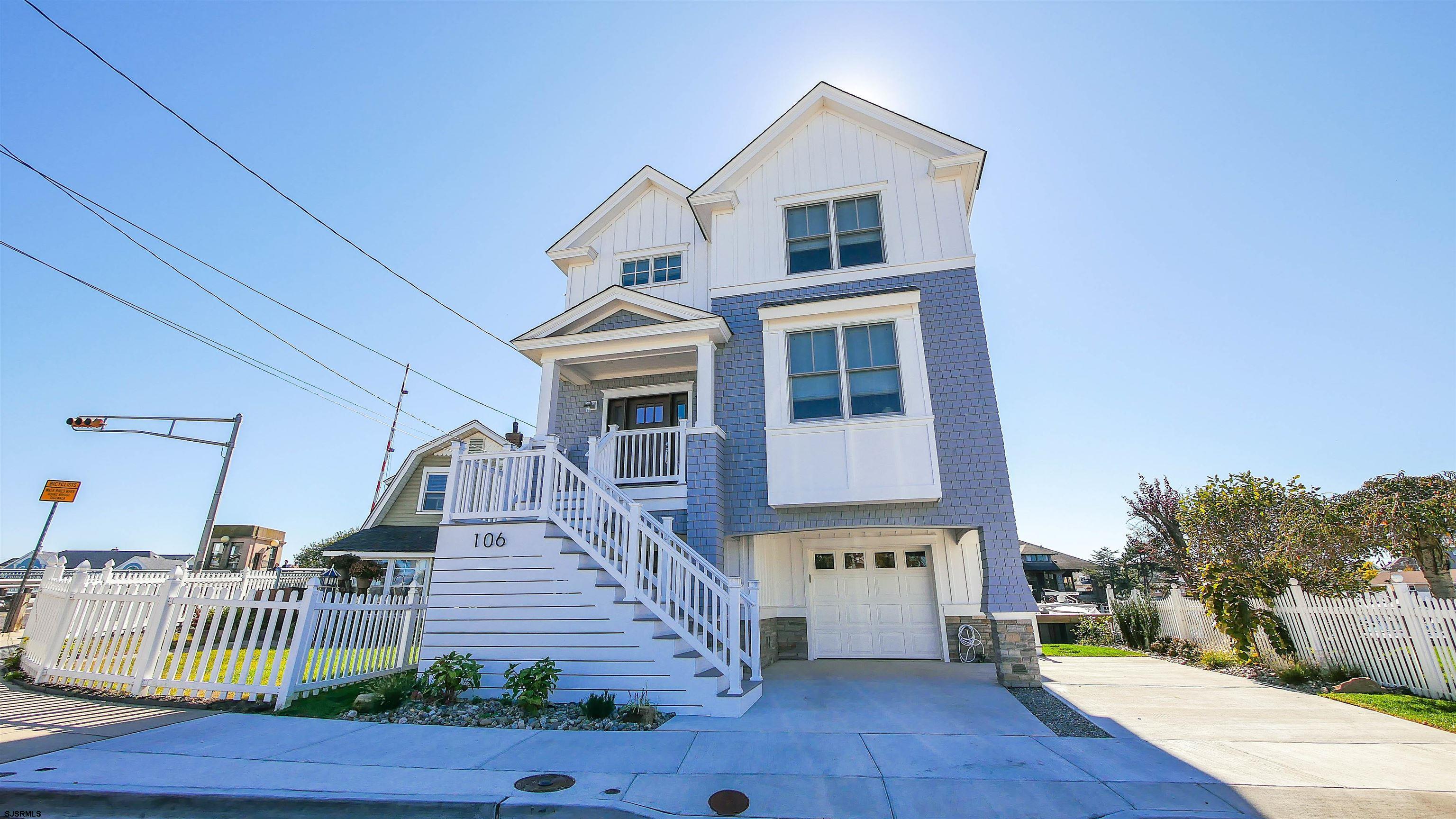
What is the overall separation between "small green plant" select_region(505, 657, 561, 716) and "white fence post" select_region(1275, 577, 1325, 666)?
11139 mm

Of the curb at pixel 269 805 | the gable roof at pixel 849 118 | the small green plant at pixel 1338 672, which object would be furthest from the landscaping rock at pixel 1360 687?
the curb at pixel 269 805

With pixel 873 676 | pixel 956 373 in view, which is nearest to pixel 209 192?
pixel 956 373

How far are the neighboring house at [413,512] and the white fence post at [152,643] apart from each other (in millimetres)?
10916

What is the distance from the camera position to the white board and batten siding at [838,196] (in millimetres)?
10148

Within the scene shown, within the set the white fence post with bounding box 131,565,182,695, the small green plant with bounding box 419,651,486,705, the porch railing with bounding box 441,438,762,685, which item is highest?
the porch railing with bounding box 441,438,762,685

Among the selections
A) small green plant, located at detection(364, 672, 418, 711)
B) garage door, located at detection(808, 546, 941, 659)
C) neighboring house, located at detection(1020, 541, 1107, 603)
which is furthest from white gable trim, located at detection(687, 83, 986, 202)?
neighboring house, located at detection(1020, 541, 1107, 603)

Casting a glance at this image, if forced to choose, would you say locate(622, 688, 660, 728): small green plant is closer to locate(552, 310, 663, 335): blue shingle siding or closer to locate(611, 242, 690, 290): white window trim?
locate(552, 310, 663, 335): blue shingle siding

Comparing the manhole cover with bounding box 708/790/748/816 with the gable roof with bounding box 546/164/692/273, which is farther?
the gable roof with bounding box 546/164/692/273

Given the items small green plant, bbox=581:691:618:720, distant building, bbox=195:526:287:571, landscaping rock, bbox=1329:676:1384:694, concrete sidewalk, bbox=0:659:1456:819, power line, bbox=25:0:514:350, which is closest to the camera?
concrete sidewalk, bbox=0:659:1456:819

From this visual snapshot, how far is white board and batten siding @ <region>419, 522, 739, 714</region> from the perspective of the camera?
6.72m

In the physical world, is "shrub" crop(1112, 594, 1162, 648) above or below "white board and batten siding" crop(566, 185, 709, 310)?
below

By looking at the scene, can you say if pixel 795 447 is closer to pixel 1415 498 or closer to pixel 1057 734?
pixel 1057 734

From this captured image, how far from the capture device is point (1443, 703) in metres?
6.77

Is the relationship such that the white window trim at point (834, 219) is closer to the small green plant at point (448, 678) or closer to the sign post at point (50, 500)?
the small green plant at point (448, 678)
